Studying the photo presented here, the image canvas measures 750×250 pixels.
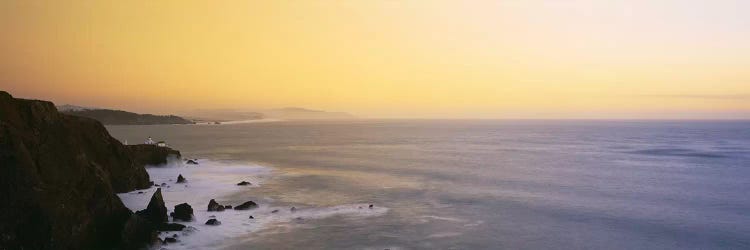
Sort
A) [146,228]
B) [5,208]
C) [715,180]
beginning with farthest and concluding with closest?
[715,180]
[146,228]
[5,208]

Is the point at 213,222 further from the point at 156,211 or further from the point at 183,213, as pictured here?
the point at 156,211

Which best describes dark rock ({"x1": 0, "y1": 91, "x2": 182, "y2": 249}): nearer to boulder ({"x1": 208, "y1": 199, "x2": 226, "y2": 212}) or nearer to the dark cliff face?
the dark cliff face

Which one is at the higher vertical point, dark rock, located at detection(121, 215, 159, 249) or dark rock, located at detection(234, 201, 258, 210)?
dark rock, located at detection(121, 215, 159, 249)

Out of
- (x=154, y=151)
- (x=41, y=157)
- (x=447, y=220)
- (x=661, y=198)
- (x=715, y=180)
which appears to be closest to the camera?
(x=41, y=157)

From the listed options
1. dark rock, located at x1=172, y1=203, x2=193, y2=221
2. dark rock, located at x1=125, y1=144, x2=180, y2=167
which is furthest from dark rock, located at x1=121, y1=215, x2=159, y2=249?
dark rock, located at x1=125, y1=144, x2=180, y2=167

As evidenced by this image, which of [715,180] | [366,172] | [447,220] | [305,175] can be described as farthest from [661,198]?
[305,175]

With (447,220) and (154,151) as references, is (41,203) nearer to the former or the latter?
(447,220)
